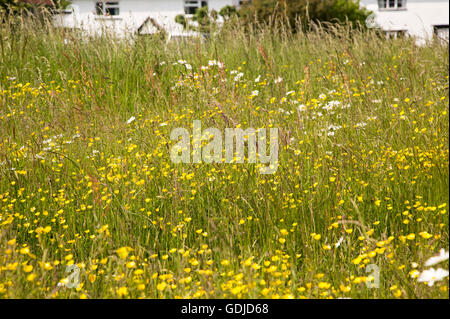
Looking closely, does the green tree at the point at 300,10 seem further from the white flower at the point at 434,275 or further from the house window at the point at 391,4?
the white flower at the point at 434,275

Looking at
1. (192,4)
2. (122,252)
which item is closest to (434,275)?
(122,252)

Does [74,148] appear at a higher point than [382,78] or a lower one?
lower

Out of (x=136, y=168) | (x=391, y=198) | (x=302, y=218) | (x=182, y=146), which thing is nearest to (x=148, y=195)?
(x=136, y=168)

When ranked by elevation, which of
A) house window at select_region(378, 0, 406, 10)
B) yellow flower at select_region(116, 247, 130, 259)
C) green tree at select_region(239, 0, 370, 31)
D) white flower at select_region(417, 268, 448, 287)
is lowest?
white flower at select_region(417, 268, 448, 287)

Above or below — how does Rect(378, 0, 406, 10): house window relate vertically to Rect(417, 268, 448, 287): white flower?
above

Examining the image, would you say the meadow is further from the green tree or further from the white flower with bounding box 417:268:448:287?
the green tree

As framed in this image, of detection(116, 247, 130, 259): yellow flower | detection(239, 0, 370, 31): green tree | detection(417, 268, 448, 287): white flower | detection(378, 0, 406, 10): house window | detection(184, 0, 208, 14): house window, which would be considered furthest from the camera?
detection(184, 0, 208, 14): house window

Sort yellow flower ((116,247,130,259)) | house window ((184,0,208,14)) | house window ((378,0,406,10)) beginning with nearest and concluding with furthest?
yellow flower ((116,247,130,259)) → house window ((378,0,406,10)) → house window ((184,0,208,14))

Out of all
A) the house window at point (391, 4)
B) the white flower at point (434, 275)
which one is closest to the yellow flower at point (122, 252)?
the white flower at point (434, 275)

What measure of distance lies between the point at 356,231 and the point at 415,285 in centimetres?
57

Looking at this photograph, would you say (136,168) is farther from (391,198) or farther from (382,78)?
(382,78)

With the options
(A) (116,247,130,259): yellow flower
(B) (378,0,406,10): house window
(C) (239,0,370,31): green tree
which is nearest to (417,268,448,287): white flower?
(A) (116,247,130,259): yellow flower

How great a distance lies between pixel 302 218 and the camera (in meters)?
2.33

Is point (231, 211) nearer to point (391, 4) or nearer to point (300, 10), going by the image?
point (300, 10)
